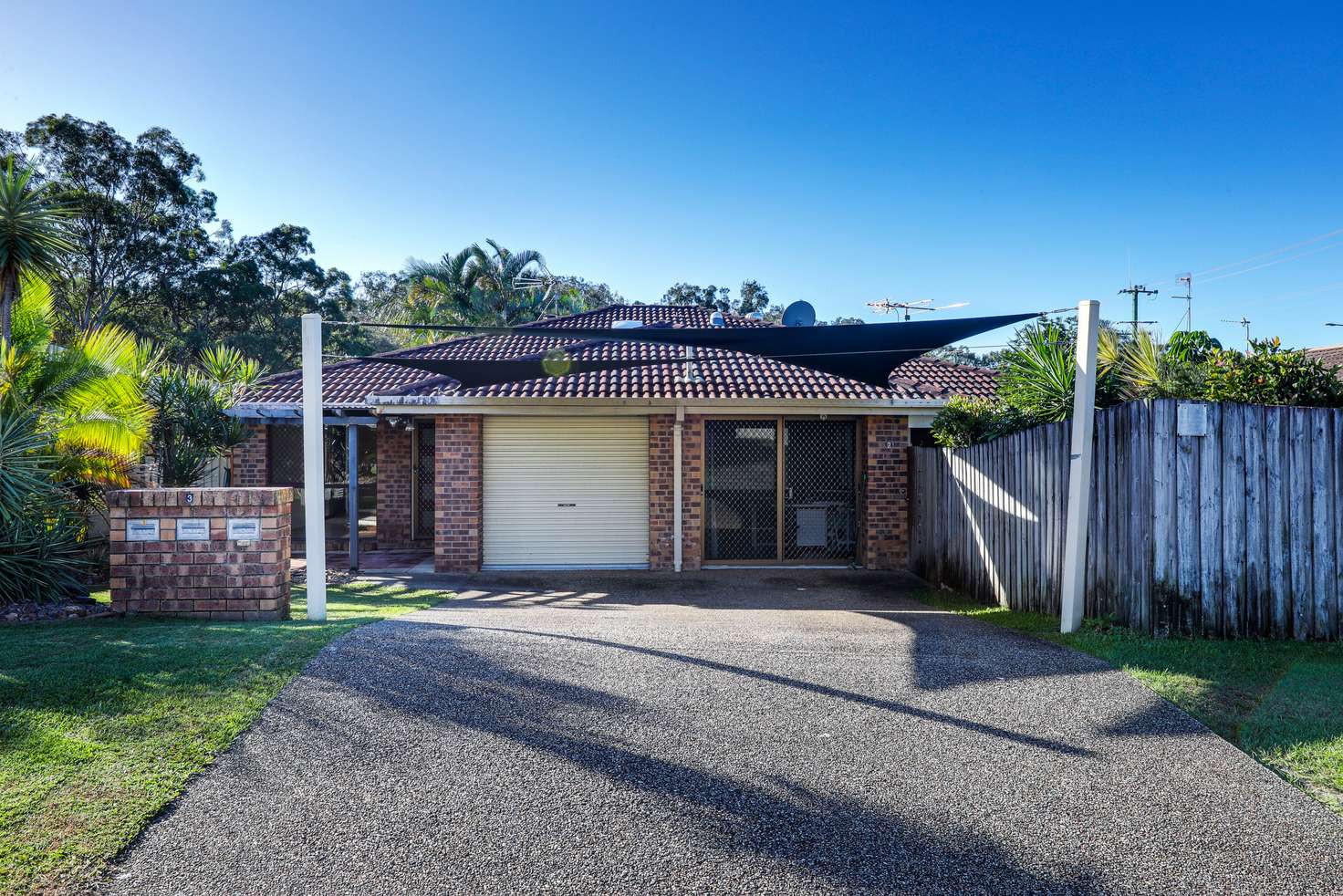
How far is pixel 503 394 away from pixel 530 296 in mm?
15987

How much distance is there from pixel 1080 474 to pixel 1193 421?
2.76 ft

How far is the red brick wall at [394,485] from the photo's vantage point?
→ 43.1ft

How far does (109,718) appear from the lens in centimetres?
335

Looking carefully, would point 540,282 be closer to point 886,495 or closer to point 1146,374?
point 886,495

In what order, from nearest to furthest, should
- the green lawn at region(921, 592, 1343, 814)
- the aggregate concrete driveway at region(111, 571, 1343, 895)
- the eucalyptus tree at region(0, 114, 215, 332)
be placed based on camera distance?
1. the aggregate concrete driveway at region(111, 571, 1343, 895)
2. the green lawn at region(921, 592, 1343, 814)
3. the eucalyptus tree at region(0, 114, 215, 332)

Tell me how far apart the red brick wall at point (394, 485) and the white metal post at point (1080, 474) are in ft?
36.4

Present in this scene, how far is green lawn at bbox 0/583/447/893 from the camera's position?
7.98ft

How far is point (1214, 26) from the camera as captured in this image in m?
8.78

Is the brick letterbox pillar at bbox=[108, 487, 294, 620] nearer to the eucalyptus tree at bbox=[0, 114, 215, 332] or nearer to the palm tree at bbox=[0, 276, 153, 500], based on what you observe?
the palm tree at bbox=[0, 276, 153, 500]

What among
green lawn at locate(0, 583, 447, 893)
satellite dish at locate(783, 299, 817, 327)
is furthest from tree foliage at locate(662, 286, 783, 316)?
green lawn at locate(0, 583, 447, 893)

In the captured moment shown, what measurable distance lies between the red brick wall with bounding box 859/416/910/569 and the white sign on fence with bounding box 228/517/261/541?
8.04m

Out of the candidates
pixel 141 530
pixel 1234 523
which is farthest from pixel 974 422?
pixel 141 530

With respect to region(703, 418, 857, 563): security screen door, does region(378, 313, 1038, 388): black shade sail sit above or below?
above

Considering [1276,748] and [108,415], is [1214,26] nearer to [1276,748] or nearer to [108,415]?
[1276,748]
